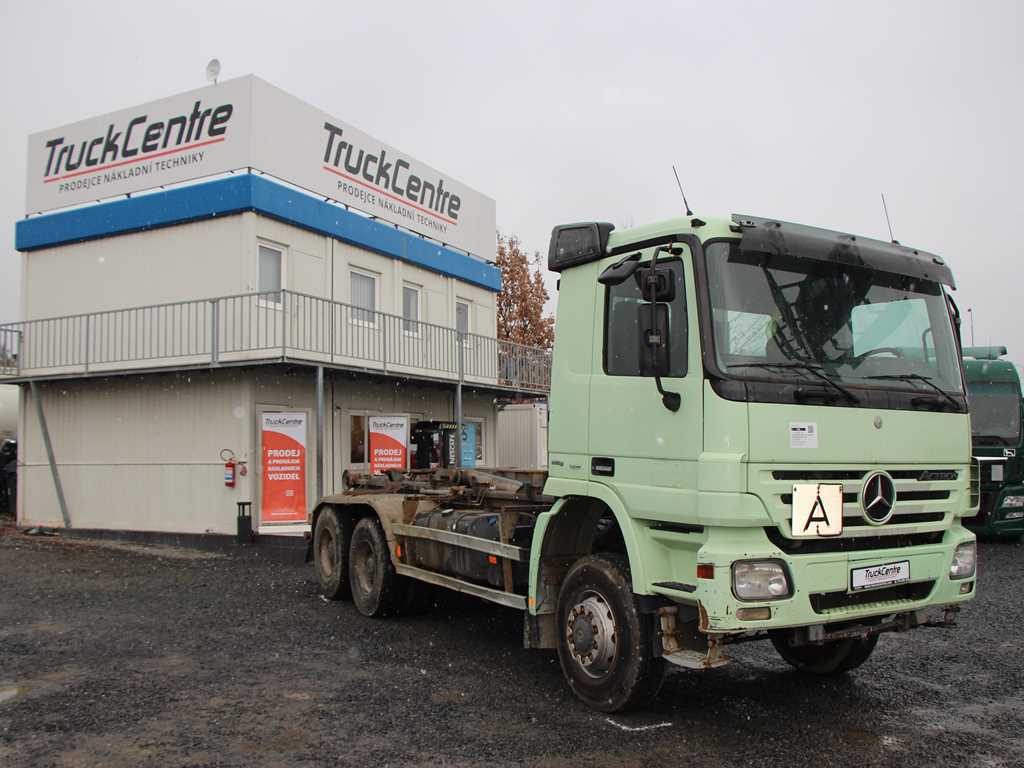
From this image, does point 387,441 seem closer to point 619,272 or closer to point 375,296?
point 375,296

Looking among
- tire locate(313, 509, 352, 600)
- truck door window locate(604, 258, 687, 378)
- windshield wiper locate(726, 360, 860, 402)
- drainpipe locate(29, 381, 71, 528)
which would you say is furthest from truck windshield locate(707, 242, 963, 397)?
drainpipe locate(29, 381, 71, 528)

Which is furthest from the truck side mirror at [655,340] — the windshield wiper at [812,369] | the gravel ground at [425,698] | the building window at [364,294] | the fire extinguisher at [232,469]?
the building window at [364,294]

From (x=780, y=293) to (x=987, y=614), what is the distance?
540 centimetres

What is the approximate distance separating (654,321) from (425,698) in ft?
9.38

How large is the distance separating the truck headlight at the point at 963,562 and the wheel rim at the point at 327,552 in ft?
19.6

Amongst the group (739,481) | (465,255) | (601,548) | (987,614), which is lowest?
(987,614)

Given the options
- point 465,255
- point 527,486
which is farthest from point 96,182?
point 527,486

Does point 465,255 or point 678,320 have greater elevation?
point 465,255

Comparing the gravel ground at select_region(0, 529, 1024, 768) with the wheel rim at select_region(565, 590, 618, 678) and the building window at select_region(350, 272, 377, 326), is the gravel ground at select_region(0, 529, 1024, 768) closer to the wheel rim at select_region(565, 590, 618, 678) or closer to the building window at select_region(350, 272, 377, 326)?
the wheel rim at select_region(565, 590, 618, 678)

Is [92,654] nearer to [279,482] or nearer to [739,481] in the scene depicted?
[739,481]

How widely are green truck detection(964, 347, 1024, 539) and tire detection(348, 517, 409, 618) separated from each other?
378 inches

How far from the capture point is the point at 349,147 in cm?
1775

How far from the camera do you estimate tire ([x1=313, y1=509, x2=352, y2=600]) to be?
29.5 ft

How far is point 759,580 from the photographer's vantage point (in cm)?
453
